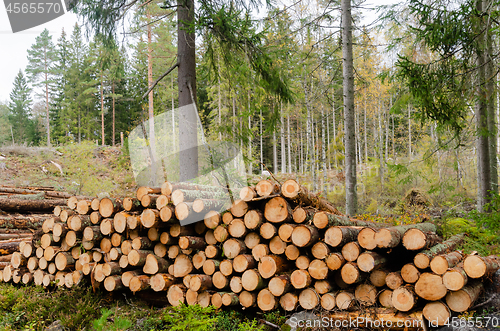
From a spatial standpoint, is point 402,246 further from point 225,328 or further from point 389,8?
point 389,8

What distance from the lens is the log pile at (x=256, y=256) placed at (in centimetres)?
302

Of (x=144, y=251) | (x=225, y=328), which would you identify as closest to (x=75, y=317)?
(x=144, y=251)

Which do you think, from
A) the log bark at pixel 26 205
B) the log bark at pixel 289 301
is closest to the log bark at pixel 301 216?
the log bark at pixel 289 301

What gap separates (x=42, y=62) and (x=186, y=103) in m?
32.0

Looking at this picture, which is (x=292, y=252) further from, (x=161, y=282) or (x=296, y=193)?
(x=161, y=282)

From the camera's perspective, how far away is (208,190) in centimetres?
429

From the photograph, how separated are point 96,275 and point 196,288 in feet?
5.09

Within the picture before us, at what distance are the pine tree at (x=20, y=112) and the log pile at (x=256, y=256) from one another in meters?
36.9

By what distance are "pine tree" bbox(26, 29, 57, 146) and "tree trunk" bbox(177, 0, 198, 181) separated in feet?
98.5

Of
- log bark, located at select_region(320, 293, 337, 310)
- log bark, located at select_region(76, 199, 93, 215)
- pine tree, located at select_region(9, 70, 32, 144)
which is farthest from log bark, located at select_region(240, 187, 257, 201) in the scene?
pine tree, located at select_region(9, 70, 32, 144)

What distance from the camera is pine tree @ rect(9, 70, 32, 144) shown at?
3462 centimetres

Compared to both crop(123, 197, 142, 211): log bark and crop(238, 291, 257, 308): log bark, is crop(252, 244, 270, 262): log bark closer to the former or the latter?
crop(238, 291, 257, 308): log bark

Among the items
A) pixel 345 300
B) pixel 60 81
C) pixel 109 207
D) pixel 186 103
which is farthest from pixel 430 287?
pixel 60 81

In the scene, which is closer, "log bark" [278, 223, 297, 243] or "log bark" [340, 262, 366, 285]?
"log bark" [340, 262, 366, 285]
